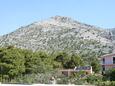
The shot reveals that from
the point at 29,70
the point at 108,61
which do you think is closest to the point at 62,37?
the point at 108,61

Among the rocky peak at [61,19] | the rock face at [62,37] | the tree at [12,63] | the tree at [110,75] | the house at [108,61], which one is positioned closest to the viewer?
the tree at [110,75]

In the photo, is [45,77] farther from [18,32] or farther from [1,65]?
[18,32]

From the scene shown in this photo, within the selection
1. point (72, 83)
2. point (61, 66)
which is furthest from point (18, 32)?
point (72, 83)

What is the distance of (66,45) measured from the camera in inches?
4737

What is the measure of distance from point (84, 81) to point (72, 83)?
148 cm

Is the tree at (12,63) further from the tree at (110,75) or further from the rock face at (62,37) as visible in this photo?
the rock face at (62,37)

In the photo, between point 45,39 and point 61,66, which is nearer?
point 61,66

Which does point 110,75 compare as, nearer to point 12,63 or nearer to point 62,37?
point 12,63

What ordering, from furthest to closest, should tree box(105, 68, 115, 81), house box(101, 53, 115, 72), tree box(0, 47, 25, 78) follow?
house box(101, 53, 115, 72) → tree box(0, 47, 25, 78) → tree box(105, 68, 115, 81)

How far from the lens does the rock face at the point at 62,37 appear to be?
379ft

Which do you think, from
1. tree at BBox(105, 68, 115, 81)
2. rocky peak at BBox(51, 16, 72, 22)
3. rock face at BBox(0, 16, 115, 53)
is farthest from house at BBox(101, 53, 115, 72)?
rocky peak at BBox(51, 16, 72, 22)

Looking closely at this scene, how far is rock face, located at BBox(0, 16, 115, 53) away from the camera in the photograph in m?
115

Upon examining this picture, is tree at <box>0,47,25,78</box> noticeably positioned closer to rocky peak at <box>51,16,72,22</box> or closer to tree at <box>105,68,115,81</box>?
Answer: tree at <box>105,68,115,81</box>

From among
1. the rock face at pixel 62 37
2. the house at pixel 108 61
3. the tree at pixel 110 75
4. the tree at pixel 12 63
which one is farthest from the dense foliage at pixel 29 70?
the rock face at pixel 62 37
